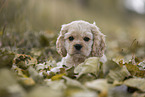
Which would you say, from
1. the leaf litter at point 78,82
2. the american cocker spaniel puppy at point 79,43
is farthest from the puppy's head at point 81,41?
the leaf litter at point 78,82

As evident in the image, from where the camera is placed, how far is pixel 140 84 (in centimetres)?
186

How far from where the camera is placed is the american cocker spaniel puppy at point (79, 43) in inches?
131

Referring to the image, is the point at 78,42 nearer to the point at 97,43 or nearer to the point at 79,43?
the point at 79,43

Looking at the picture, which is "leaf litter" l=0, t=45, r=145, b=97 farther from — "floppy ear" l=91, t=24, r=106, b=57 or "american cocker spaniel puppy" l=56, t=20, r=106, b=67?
"floppy ear" l=91, t=24, r=106, b=57

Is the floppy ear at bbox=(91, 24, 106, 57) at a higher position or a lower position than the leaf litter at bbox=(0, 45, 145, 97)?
higher

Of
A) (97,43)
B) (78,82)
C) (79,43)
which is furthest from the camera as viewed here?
(97,43)

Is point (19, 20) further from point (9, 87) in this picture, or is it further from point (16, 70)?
point (9, 87)

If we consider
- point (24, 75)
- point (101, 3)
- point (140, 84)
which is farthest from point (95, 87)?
point (101, 3)

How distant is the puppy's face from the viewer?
3282 millimetres

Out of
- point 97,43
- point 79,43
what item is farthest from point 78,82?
point 97,43

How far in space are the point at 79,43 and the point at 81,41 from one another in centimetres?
9

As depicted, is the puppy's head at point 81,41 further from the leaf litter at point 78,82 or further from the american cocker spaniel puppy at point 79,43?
the leaf litter at point 78,82

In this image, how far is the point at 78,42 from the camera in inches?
132

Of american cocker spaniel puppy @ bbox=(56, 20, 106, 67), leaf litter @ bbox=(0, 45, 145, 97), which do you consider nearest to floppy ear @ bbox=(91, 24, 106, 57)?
american cocker spaniel puppy @ bbox=(56, 20, 106, 67)
